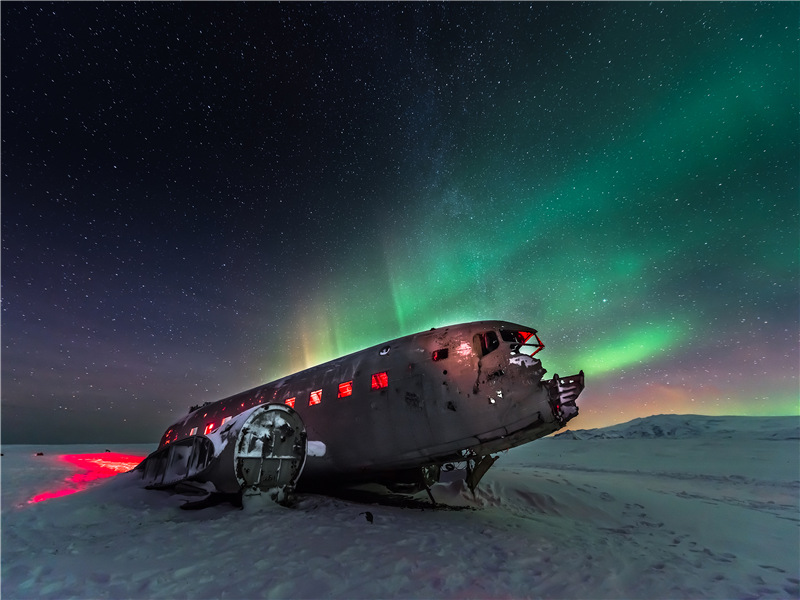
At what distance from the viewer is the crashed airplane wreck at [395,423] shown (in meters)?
9.82

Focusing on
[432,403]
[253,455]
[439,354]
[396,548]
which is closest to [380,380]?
[432,403]

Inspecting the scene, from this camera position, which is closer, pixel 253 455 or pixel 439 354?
pixel 253 455

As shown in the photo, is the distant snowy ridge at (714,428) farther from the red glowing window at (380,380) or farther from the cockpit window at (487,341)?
the red glowing window at (380,380)

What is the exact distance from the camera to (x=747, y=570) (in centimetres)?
787

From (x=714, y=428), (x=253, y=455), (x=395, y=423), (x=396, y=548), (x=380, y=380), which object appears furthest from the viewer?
(x=714, y=428)

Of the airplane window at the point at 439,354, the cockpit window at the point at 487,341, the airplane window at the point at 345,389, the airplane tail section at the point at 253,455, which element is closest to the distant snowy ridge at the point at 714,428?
the cockpit window at the point at 487,341

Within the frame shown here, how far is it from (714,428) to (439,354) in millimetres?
69741

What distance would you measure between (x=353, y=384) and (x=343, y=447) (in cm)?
217

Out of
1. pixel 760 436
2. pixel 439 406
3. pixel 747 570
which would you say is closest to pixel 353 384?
pixel 439 406

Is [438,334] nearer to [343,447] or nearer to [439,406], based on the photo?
[439,406]

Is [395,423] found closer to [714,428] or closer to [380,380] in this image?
[380,380]

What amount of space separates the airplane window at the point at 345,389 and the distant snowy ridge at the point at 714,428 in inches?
2297

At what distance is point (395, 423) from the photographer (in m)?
11.4

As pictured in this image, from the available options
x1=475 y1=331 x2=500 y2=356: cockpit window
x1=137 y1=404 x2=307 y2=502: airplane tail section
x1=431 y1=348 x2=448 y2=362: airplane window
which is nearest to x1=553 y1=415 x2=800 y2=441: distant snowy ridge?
x1=475 y1=331 x2=500 y2=356: cockpit window
